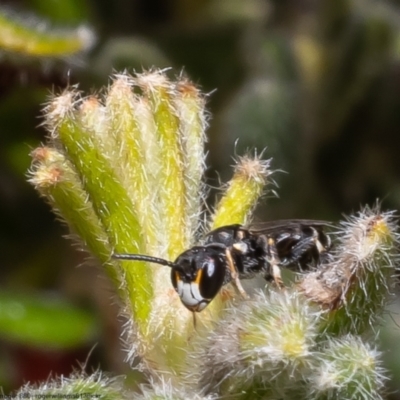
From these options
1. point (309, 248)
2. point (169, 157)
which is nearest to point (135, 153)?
point (169, 157)

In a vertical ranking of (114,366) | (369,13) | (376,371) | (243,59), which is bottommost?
(376,371)

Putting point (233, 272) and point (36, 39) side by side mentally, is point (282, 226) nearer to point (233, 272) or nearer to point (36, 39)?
point (233, 272)

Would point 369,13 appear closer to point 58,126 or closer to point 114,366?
point 114,366

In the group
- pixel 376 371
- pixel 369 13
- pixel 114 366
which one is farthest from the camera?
pixel 369 13

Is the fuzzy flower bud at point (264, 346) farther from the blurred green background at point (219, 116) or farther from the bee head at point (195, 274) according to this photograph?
the blurred green background at point (219, 116)

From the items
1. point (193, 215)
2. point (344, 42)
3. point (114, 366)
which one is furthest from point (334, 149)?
point (193, 215)

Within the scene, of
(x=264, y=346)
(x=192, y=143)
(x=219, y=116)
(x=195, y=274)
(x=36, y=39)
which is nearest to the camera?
(x=264, y=346)
